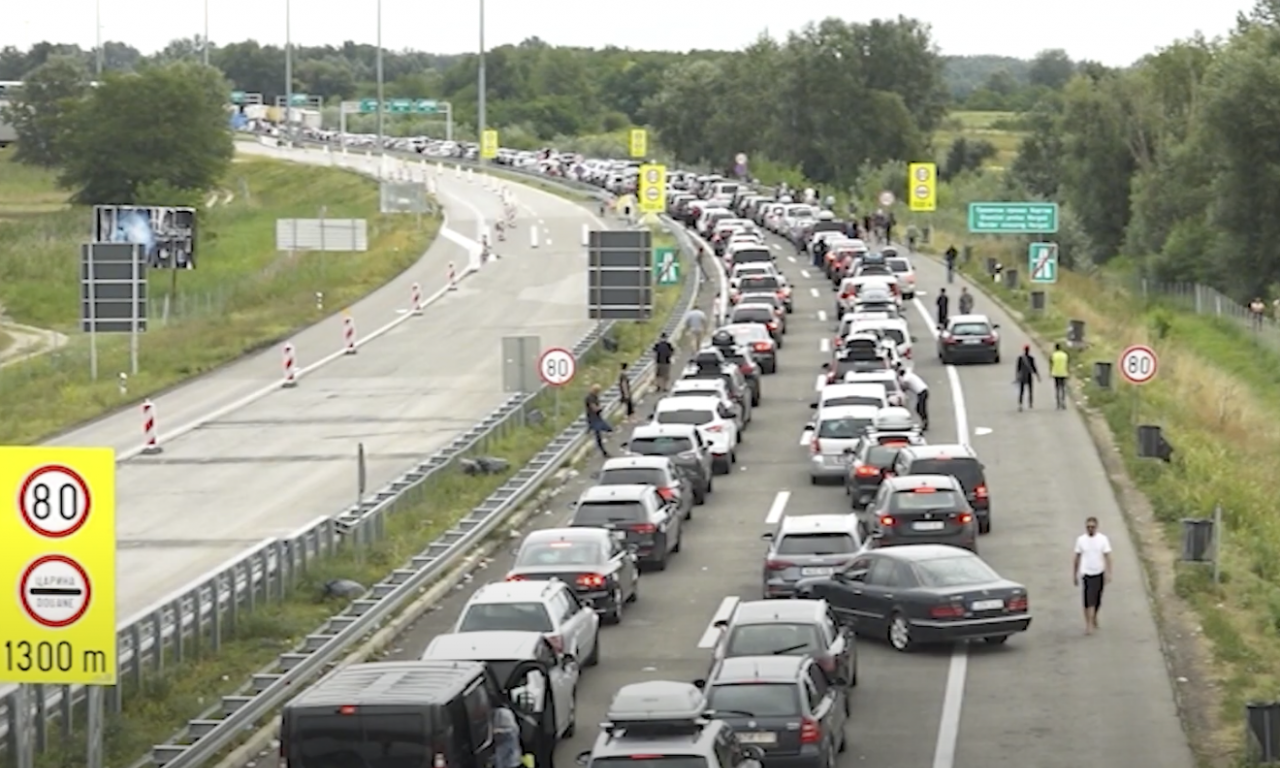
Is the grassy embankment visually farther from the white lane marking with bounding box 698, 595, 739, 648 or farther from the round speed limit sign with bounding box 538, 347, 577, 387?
the round speed limit sign with bounding box 538, 347, 577, 387

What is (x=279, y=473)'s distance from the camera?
47.1m

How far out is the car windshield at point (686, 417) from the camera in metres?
44.4

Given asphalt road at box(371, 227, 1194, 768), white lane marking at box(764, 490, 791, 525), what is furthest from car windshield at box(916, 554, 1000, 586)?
white lane marking at box(764, 490, 791, 525)

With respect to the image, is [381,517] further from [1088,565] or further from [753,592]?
[1088,565]

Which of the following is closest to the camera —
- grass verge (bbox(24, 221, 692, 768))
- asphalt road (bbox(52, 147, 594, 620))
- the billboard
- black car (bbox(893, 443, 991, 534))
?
grass verge (bbox(24, 221, 692, 768))

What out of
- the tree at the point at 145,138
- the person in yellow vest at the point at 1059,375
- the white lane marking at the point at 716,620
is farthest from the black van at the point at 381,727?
the tree at the point at 145,138

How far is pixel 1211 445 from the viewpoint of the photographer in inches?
1885

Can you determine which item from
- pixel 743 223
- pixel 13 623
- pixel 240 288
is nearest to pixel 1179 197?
pixel 743 223

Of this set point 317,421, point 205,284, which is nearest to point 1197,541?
point 317,421

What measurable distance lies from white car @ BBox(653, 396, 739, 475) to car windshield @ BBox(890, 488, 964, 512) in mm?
10539

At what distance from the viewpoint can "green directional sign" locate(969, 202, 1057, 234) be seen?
267ft

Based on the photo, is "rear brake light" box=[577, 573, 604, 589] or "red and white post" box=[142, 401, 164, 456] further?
"red and white post" box=[142, 401, 164, 456]

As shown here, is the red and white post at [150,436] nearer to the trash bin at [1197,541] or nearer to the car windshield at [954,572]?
the trash bin at [1197,541]

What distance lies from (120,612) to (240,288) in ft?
203
